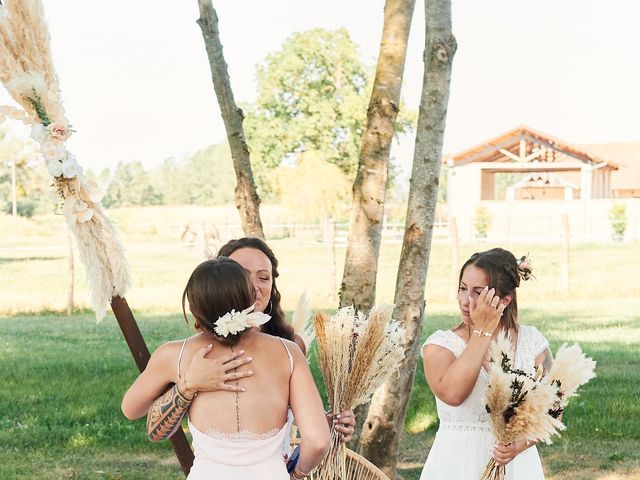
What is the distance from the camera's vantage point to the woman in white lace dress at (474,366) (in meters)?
3.19

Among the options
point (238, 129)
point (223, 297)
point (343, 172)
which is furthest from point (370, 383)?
point (343, 172)

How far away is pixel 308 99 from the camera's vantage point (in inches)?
2216

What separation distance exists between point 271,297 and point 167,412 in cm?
106

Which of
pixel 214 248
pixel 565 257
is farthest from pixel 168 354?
A: pixel 565 257

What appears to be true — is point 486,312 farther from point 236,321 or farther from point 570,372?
point 236,321

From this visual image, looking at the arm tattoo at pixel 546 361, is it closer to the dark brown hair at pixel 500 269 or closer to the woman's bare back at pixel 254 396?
the dark brown hair at pixel 500 269

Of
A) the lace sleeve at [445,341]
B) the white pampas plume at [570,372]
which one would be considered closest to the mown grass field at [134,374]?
the lace sleeve at [445,341]

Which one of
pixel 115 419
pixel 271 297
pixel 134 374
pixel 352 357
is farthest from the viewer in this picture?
pixel 134 374

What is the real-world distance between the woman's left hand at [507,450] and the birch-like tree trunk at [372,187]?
2.18 meters

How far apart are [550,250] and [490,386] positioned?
32288 mm

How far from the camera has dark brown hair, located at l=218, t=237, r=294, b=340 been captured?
364cm

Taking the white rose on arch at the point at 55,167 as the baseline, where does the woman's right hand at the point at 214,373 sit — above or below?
below

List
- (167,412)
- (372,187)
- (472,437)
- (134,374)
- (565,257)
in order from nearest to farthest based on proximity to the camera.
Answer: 1. (167,412)
2. (472,437)
3. (372,187)
4. (134,374)
5. (565,257)

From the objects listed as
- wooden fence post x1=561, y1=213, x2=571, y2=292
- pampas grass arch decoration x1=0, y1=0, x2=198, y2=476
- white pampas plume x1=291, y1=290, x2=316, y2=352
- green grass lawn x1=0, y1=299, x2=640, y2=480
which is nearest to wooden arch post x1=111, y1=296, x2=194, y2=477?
pampas grass arch decoration x1=0, y1=0, x2=198, y2=476
